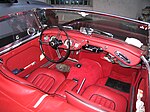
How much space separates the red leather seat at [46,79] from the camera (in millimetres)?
2064

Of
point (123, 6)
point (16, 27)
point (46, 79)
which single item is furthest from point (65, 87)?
point (123, 6)

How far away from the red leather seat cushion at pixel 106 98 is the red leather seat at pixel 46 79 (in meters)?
0.42

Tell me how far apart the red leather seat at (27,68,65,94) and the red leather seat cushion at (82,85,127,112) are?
42 centimetres

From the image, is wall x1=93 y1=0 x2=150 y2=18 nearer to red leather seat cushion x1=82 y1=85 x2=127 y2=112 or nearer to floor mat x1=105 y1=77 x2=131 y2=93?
floor mat x1=105 y1=77 x2=131 y2=93

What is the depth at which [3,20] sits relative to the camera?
1.92m

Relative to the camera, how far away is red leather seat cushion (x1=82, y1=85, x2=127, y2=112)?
1.78 meters

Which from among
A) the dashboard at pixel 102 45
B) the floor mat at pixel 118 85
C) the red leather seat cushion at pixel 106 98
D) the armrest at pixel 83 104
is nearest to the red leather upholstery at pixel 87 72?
the floor mat at pixel 118 85

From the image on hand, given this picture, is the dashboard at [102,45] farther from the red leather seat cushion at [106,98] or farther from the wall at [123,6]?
the wall at [123,6]

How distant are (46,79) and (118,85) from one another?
101cm

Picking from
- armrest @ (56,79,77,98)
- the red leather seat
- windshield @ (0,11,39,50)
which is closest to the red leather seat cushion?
armrest @ (56,79,77,98)

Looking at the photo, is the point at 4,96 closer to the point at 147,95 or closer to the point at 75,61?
the point at 147,95

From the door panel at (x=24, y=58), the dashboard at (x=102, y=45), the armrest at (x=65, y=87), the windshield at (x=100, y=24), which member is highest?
the windshield at (x=100, y=24)

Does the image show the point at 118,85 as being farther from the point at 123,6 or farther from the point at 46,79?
the point at 123,6

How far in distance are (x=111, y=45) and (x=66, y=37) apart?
1.93 feet
